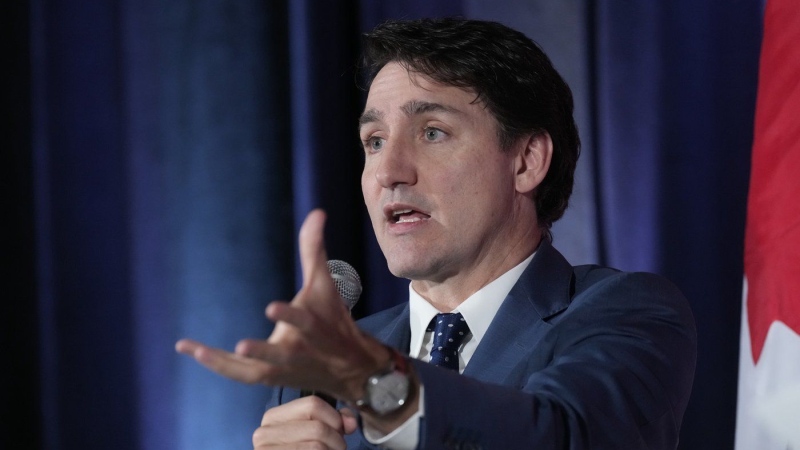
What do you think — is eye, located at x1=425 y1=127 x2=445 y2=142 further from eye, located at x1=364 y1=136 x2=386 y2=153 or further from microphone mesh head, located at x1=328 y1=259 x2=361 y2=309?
microphone mesh head, located at x1=328 y1=259 x2=361 y2=309

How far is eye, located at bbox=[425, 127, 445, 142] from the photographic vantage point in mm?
2012

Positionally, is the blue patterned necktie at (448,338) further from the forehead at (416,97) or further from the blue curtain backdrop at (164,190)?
the blue curtain backdrop at (164,190)

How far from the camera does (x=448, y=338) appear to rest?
6.22ft

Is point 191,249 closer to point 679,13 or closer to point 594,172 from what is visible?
point 594,172

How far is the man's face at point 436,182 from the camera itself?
77.1 inches

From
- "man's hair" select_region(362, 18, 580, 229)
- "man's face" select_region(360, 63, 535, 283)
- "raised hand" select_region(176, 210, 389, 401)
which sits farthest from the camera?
"man's hair" select_region(362, 18, 580, 229)

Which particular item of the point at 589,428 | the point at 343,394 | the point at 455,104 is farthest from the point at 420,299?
the point at 343,394

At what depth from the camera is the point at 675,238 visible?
7.96ft

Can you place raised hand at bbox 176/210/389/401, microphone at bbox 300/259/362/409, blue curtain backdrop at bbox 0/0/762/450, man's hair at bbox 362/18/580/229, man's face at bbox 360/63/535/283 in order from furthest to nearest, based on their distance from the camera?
1. blue curtain backdrop at bbox 0/0/762/450
2. man's hair at bbox 362/18/580/229
3. man's face at bbox 360/63/535/283
4. microphone at bbox 300/259/362/409
5. raised hand at bbox 176/210/389/401

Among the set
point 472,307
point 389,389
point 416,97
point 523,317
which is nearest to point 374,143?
point 416,97

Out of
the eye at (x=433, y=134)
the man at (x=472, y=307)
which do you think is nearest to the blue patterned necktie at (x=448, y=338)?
the man at (x=472, y=307)

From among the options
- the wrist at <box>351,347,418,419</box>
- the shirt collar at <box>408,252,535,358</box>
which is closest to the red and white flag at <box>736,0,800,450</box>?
the shirt collar at <box>408,252,535,358</box>

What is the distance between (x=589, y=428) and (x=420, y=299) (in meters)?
0.85

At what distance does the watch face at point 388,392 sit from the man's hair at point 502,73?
106 centimetres
